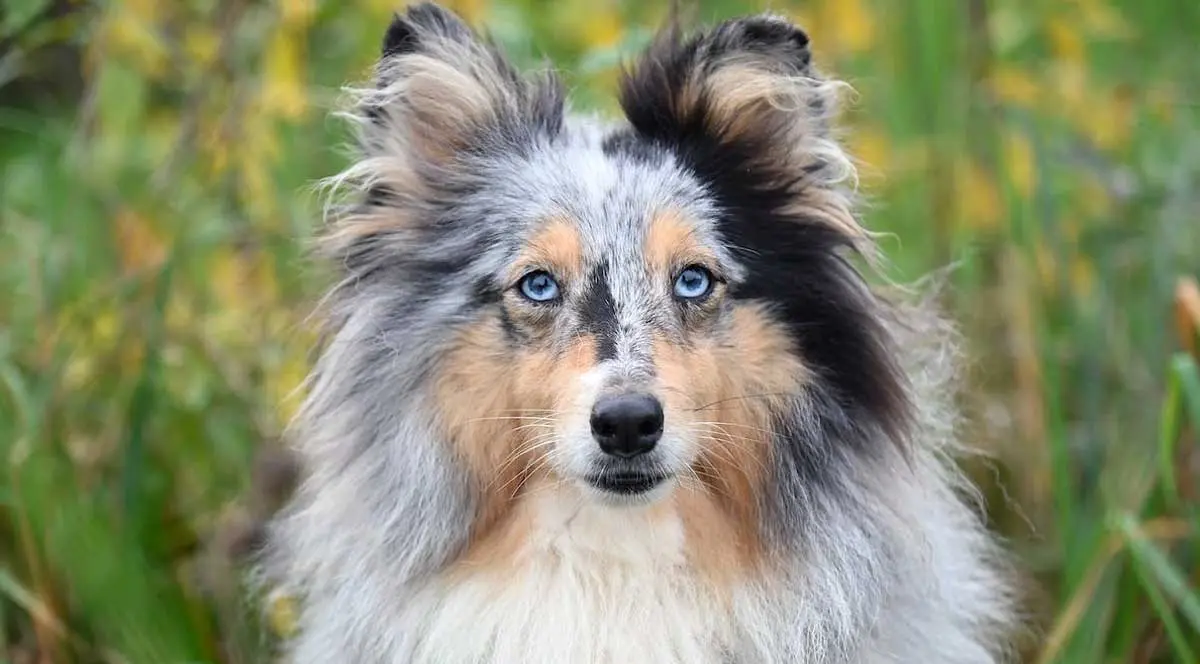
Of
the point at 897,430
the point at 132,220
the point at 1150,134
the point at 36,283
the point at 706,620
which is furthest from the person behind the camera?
the point at 1150,134

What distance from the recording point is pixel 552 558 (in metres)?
3.13

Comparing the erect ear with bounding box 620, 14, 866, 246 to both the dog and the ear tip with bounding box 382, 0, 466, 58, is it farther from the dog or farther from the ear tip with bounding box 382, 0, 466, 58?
the ear tip with bounding box 382, 0, 466, 58

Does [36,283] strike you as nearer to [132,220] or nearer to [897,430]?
[132,220]

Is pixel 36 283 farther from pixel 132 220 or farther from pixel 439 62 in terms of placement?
pixel 439 62

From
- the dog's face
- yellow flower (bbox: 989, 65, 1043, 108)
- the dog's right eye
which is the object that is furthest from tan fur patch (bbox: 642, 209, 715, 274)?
yellow flower (bbox: 989, 65, 1043, 108)

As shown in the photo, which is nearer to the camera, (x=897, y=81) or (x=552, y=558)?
(x=552, y=558)

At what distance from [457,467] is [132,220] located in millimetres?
2347

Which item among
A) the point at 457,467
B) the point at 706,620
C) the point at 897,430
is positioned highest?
the point at 897,430

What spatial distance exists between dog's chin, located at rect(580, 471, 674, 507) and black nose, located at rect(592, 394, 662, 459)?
84 mm

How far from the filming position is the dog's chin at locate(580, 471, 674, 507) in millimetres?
2984

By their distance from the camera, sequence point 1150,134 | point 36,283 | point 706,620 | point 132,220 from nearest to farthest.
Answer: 1. point 706,620
2. point 36,283
3. point 132,220
4. point 1150,134

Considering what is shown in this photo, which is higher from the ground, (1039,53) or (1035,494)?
(1039,53)

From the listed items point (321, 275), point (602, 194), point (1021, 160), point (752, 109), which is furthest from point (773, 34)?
point (1021, 160)

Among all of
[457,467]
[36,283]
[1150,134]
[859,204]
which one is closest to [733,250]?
[859,204]
